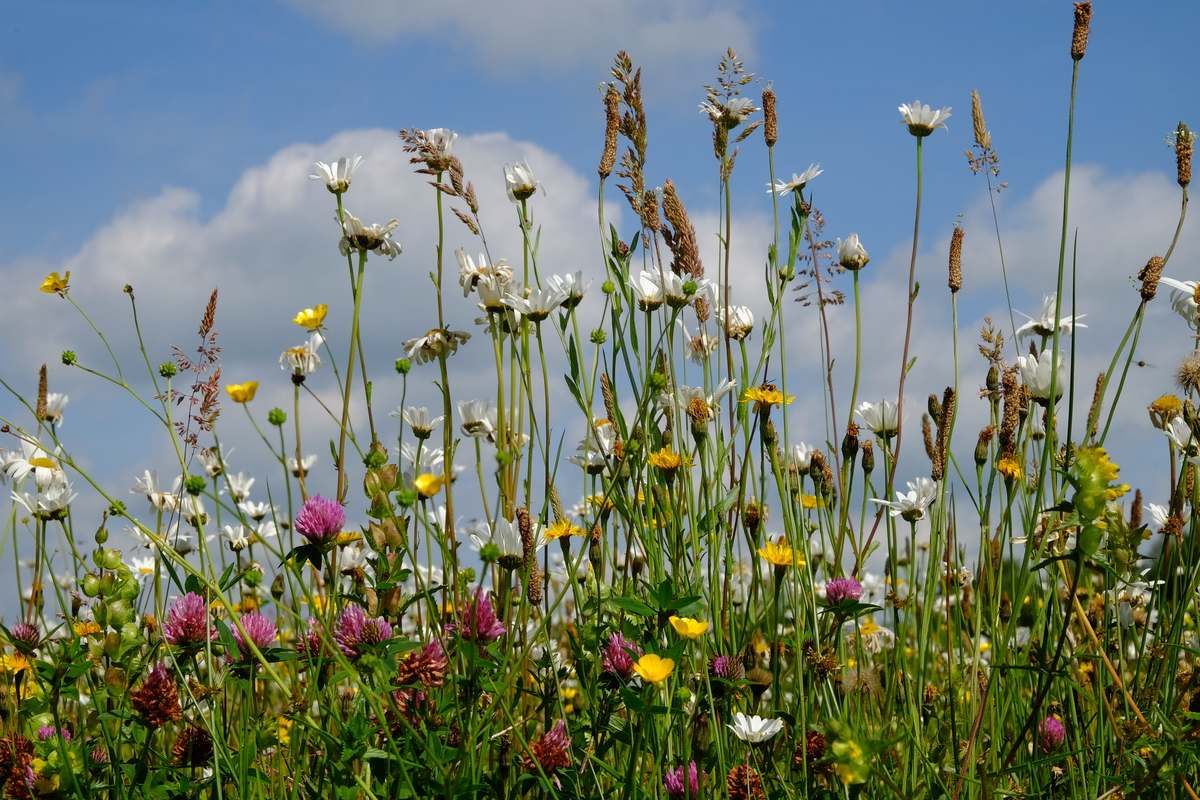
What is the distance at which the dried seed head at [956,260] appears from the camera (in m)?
2.04

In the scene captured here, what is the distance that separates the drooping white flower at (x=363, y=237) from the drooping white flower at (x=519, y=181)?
0.28 m

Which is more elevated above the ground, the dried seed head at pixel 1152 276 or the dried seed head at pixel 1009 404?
the dried seed head at pixel 1152 276

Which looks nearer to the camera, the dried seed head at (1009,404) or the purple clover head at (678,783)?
the purple clover head at (678,783)

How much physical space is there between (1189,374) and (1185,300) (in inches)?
7.9

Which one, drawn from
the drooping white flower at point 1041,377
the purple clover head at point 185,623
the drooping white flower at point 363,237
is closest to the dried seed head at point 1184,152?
the drooping white flower at point 1041,377

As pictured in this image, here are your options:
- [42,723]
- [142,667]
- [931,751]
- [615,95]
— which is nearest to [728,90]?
[615,95]

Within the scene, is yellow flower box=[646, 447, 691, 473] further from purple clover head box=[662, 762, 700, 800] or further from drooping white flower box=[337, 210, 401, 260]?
drooping white flower box=[337, 210, 401, 260]

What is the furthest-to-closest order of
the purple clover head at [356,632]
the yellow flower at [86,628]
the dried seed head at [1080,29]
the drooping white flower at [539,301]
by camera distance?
1. the yellow flower at [86,628]
2. the drooping white flower at [539,301]
3. the dried seed head at [1080,29]
4. the purple clover head at [356,632]

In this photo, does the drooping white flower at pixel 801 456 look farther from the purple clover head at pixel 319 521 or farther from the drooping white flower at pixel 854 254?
the purple clover head at pixel 319 521

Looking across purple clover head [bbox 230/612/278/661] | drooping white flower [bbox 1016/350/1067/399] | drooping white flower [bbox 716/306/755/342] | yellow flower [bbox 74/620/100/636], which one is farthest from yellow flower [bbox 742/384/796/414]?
yellow flower [bbox 74/620/100/636]

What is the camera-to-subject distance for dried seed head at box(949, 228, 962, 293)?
6.68ft

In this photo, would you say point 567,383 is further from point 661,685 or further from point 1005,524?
point 1005,524

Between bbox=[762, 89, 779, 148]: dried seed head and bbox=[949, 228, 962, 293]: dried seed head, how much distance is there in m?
0.49

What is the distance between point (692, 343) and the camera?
92.3 inches
